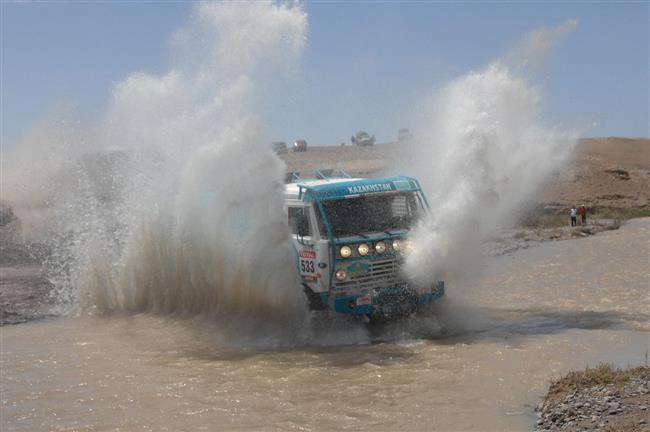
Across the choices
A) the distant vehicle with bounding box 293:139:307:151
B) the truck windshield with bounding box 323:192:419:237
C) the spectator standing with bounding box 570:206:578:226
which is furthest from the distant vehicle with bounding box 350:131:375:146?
the truck windshield with bounding box 323:192:419:237

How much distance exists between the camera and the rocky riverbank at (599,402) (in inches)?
270

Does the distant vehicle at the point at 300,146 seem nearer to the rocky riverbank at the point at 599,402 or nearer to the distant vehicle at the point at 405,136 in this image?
the distant vehicle at the point at 405,136

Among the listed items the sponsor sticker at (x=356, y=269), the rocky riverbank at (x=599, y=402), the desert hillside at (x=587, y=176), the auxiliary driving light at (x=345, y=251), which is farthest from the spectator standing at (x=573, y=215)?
the rocky riverbank at (x=599, y=402)

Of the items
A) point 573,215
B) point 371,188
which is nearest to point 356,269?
point 371,188

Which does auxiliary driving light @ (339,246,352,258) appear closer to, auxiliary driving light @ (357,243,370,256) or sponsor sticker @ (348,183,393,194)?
auxiliary driving light @ (357,243,370,256)

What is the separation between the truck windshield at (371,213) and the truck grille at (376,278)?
0.62m

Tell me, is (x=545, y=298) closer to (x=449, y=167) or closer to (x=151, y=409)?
(x=449, y=167)

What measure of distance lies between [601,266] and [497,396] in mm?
12925

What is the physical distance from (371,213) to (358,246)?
85 cm

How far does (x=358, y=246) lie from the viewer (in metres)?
11.9

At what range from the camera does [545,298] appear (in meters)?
16.0

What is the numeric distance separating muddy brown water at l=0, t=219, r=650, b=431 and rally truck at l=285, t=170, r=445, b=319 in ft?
2.03

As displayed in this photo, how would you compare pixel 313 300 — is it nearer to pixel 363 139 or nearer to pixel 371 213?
pixel 371 213

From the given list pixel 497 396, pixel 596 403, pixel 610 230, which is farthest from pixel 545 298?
pixel 610 230
